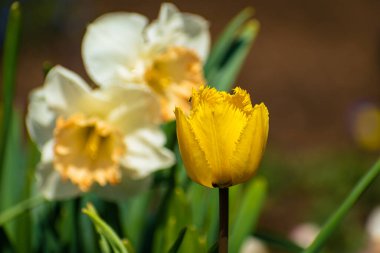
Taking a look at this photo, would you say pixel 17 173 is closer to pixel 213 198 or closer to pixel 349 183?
pixel 213 198

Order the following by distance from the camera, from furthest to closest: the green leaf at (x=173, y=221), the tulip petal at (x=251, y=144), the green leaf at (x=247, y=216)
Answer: the green leaf at (x=247, y=216)
the green leaf at (x=173, y=221)
the tulip petal at (x=251, y=144)

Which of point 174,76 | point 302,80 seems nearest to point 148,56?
point 174,76

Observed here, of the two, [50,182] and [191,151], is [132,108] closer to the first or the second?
[50,182]

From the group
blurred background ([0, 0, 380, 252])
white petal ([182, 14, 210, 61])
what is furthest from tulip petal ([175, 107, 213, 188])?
blurred background ([0, 0, 380, 252])

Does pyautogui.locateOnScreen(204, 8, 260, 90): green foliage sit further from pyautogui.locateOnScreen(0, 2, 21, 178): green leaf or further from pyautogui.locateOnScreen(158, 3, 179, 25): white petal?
pyautogui.locateOnScreen(0, 2, 21, 178): green leaf

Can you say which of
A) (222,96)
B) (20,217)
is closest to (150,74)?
(20,217)

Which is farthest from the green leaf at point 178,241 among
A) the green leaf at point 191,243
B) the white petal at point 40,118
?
the white petal at point 40,118

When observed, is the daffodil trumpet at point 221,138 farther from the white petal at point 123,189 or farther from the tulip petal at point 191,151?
the white petal at point 123,189
